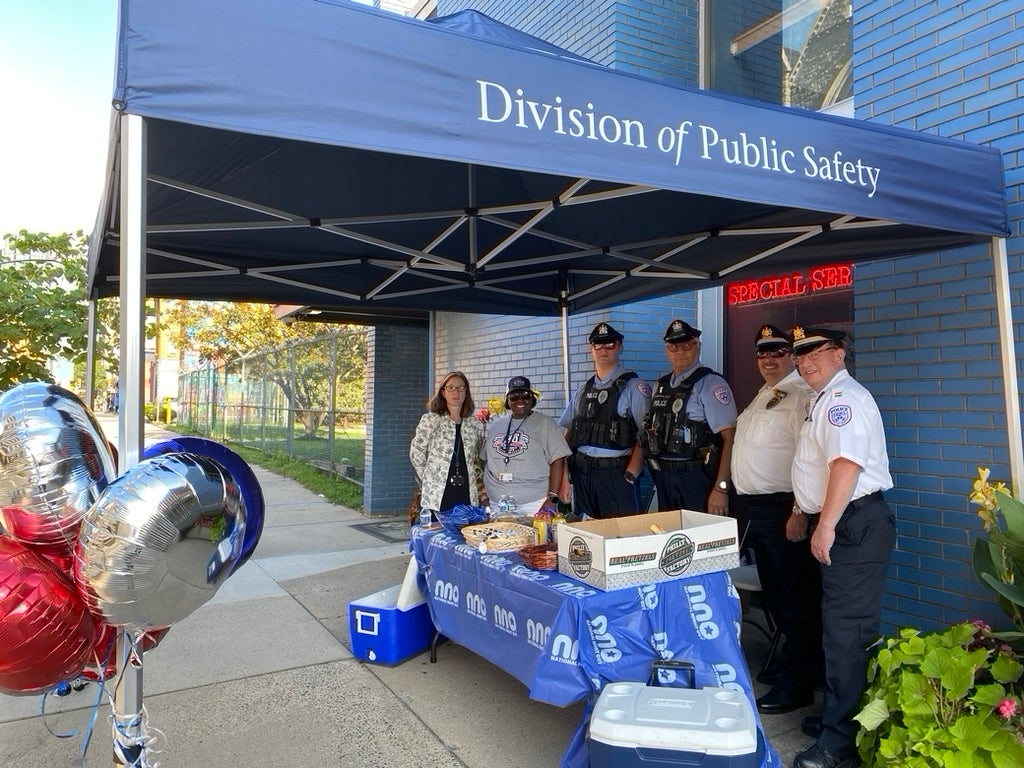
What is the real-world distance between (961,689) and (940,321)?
1.80 metres

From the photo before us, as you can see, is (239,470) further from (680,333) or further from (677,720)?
(680,333)

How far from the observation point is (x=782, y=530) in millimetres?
3529

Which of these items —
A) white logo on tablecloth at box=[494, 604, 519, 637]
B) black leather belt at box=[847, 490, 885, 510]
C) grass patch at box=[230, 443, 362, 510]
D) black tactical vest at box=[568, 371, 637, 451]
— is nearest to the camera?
black leather belt at box=[847, 490, 885, 510]

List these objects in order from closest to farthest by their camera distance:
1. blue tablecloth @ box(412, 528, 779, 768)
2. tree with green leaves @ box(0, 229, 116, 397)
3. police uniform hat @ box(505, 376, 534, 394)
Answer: blue tablecloth @ box(412, 528, 779, 768) → police uniform hat @ box(505, 376, 534, 394) → tree with green leaves @ box(0, 229, 116, 397)

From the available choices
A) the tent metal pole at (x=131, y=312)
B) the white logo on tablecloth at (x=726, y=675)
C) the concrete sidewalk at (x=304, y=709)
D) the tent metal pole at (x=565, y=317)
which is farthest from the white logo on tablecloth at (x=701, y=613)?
the tent metal pole at (x=565, y=317)

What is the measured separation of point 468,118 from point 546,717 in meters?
2.76

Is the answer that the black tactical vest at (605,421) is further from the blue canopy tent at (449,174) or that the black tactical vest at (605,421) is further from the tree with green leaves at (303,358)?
the tree with green leaves at (303,358)

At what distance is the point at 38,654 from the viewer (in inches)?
68.1

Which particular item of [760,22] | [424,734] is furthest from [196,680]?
[760,22]

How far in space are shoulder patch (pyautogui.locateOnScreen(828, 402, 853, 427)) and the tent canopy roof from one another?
753mm

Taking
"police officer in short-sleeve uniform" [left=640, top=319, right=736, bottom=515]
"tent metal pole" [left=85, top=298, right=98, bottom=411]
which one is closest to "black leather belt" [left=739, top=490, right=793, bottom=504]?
"police officer in short-sleeve uniform" [left=640, top=319, right=736, bottom=515]

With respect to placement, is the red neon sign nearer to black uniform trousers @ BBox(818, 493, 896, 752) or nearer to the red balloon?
black uniform trousers @ BBox(818, 493, 896, 752)

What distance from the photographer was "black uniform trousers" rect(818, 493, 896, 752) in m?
2.90

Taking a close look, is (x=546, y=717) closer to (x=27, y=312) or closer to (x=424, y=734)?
(x=424, y=734)
